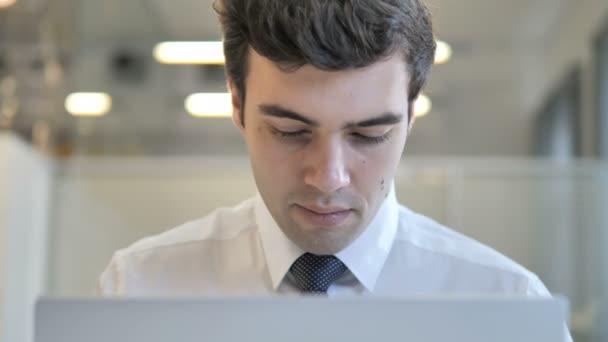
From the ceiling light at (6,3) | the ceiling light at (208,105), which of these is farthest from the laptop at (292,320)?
the ceiling light at (6,3)

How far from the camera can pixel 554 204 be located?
3141mm

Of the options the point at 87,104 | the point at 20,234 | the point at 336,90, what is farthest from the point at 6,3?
the point at 336,90

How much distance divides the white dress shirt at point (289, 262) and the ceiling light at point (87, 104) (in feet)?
8.46

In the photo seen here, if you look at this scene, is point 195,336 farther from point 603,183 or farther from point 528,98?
point 528,98

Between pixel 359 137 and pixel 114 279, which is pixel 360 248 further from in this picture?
pixel 114 279

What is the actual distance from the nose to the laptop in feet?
0.90

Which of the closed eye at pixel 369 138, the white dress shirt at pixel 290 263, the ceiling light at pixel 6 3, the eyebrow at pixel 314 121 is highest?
the eyebrow at pixel 314 121

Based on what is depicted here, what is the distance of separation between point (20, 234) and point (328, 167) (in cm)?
234

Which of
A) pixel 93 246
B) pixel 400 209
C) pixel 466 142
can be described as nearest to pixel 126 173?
pixel 93 246

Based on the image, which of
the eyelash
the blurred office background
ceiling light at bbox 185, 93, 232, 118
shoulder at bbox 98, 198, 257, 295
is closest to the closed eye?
the eyelash

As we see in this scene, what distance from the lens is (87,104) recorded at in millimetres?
3646

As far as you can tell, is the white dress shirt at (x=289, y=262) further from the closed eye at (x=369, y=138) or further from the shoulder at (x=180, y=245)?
the closed eye at (x=369, y=138)

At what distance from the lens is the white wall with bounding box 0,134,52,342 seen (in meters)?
2.92

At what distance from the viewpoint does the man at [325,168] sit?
0.91 m
